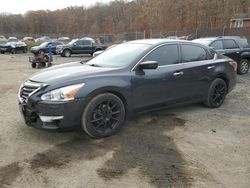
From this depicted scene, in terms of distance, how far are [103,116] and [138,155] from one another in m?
0.94

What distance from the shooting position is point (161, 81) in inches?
214

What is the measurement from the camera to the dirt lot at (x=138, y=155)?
357 cm

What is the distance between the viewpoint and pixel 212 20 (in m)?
50.0

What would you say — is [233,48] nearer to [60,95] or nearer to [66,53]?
[60,95]

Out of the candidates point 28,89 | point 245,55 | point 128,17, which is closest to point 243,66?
point 245,55

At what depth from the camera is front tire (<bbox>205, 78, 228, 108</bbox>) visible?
6.53 meters

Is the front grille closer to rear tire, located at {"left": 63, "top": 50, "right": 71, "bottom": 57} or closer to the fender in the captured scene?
the fender

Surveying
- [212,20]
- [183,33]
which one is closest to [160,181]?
[183,33]

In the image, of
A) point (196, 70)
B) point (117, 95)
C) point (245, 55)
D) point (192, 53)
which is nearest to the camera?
point (117, 95)

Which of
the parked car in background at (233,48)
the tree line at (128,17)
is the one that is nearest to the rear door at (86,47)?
the parked car in background at (233,48)

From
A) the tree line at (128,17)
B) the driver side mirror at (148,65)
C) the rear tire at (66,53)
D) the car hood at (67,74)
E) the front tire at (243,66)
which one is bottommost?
the rear tire at (66,53)

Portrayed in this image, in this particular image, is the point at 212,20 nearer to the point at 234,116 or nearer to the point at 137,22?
the point at 137,22

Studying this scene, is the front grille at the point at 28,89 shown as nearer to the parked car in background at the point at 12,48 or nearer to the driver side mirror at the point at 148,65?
the driver side mirror at the point at 148,65

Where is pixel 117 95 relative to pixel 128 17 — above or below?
below
